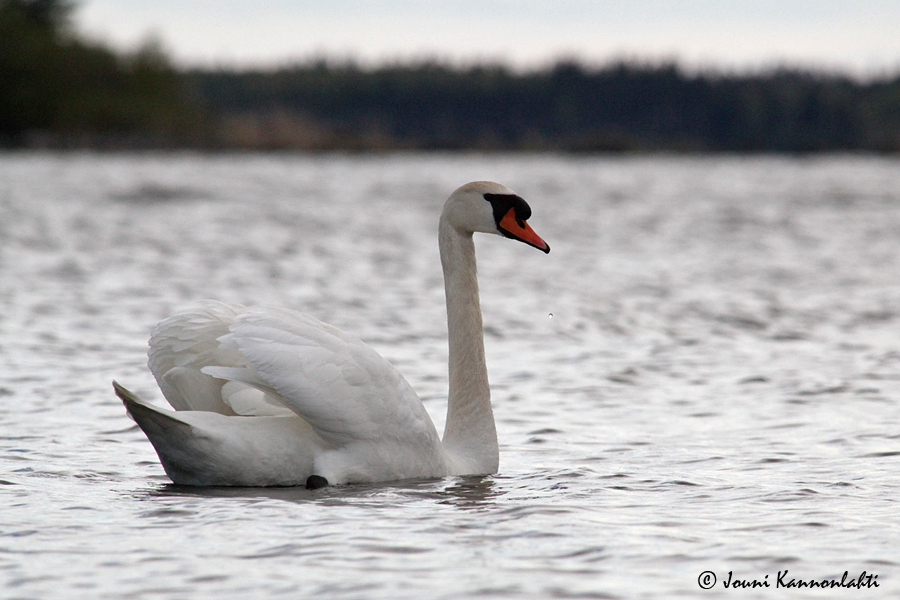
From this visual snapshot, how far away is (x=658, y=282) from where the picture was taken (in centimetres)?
1461

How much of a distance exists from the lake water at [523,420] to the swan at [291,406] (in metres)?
0.15

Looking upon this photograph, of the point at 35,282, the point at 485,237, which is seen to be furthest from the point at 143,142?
the point at 35,282

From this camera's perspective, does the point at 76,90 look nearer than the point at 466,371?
No

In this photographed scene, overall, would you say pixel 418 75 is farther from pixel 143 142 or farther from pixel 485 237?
pixel 485 237

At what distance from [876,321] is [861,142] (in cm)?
7046

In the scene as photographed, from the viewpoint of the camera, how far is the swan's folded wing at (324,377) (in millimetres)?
5469

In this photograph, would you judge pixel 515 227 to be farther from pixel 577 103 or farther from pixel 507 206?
pixel 577 103

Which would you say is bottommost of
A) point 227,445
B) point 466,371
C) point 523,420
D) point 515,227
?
point 523,420

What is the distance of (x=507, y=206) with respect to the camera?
20.4ft

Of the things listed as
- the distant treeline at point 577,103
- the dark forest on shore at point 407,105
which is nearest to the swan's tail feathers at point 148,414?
the dark forest on shore at point 407,105

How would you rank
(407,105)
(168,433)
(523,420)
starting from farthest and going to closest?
(407,105) → (523,420) → (168,433)

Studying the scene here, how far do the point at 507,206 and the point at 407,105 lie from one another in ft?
306

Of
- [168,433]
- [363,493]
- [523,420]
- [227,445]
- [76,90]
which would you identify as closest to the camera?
[168,433]

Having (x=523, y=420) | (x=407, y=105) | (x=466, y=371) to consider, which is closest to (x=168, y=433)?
(x=466, y=371)
